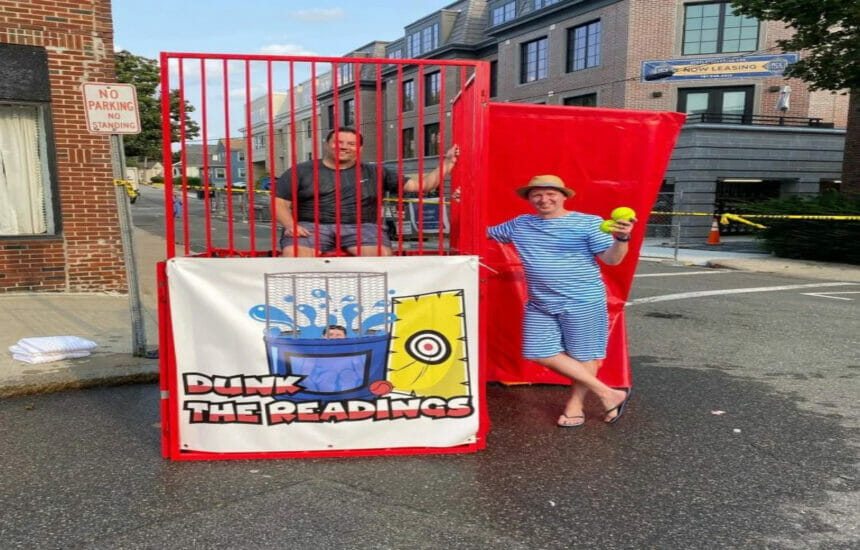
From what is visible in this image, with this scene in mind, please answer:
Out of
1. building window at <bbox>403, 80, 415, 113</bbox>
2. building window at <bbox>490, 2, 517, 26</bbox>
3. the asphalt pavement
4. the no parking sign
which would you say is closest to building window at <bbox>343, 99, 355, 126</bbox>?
building window at <bbox>403, 80, 415, 113</bbox>

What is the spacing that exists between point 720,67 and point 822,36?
26.5 ft

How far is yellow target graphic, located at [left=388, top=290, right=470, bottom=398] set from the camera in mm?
3791

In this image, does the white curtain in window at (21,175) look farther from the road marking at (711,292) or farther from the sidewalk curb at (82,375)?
the road marking at (711,292)

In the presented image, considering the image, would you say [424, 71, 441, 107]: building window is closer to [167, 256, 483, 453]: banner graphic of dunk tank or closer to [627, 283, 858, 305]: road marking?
[627, 283, 858, 305]: road marking

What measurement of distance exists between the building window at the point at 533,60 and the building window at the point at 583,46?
1.37 meters

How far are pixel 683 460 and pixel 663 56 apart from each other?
21282 millimetres

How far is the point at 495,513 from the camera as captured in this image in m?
3.22

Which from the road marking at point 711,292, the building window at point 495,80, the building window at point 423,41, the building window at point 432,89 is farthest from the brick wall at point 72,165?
the building window at point 423,41

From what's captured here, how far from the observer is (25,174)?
841 cm

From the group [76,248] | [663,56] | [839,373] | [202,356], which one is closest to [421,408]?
[202,356]

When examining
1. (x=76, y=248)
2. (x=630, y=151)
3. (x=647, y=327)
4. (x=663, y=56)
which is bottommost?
(x=647, y=327)

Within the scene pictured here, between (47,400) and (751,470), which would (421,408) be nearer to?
(751,470)

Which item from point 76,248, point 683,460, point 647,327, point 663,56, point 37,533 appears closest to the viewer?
point 37,533

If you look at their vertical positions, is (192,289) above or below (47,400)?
above
